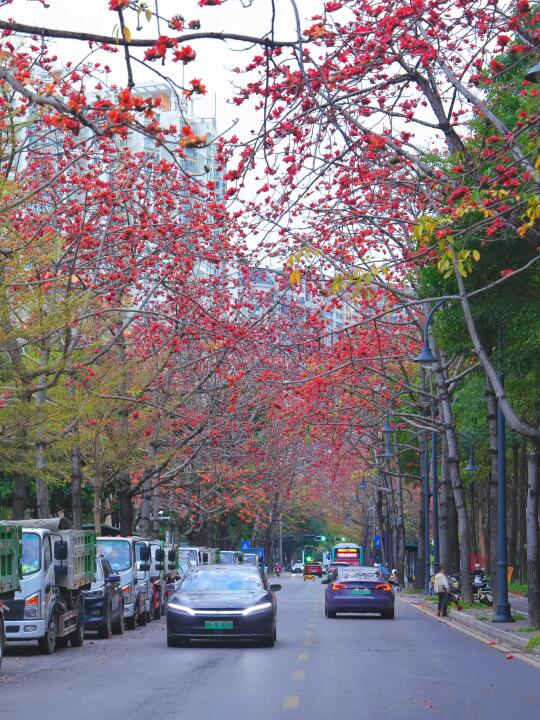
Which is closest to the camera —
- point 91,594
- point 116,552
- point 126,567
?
point 91,594

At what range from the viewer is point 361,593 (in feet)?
107

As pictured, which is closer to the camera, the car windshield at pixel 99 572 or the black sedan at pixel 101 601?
the black sedan at pixel 101 601

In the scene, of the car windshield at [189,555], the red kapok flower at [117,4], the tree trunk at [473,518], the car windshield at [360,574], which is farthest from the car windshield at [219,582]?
the tree trunk at [473,518]

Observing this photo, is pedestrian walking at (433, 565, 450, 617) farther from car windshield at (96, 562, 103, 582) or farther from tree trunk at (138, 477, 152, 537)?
tree trunk at (138, 477, 152, 537)

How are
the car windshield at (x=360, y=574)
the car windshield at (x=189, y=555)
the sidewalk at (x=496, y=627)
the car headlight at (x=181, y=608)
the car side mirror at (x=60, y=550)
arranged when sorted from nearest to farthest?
the car side mirror at (x=60, y=550) → the car headlight at (x=181, y=608) → the sidewalk at (x=496, y=627) → the car windshield at (x=360, y=574) → the car windshield at (x=189, y=555)

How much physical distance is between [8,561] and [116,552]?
12384 millimetres

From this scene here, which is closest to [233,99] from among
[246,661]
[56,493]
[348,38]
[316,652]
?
[348,38]

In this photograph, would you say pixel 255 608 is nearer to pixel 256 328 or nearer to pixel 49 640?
pixel 49 640

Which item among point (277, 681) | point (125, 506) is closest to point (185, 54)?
point (277, 681)

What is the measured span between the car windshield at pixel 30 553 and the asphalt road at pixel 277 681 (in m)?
1.38

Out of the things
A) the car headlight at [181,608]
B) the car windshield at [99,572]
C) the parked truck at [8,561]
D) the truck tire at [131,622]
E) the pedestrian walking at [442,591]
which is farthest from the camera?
the pedestrian walking at [442,591]

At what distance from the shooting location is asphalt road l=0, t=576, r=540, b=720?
12.7 metres

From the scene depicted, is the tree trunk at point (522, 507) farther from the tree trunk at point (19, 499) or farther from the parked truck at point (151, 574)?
the tree trunk at point (19, 499)

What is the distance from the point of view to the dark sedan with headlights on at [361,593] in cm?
3253
